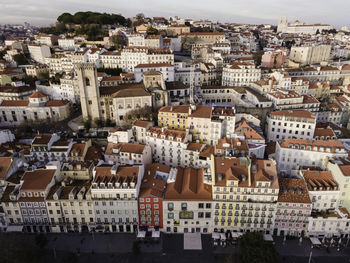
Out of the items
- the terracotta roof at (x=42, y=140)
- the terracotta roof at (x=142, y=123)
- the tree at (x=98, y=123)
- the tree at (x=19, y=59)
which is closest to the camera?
the terracotta roof at (x=42, y=140)

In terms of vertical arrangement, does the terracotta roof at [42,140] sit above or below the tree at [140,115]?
below

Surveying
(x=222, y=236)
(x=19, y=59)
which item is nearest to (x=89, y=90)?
(x=222, y=236)

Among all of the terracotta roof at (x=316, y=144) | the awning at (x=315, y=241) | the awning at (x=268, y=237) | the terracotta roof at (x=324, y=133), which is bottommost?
the awning at (x=268, y=237)

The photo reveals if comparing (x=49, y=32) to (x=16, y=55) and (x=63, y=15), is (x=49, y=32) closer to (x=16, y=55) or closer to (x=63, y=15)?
(x=63, y=15)

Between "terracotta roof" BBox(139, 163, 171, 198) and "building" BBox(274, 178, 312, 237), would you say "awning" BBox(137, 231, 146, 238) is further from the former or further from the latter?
"building" BBox(274, 178, 312, 237)

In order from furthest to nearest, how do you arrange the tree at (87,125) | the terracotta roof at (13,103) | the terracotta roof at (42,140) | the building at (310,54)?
1. the building at (310,54)
2. the terracotta roof at (13,103)
3. the tree at (87,125)
4. the terracotta roof at (42,140)

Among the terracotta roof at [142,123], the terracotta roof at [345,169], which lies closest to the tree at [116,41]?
the terracotta roof at [142,123]

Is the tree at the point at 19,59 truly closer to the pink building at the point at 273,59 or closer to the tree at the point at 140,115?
the tree at the point at 140,115

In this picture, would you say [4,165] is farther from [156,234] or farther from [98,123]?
[156,234]
